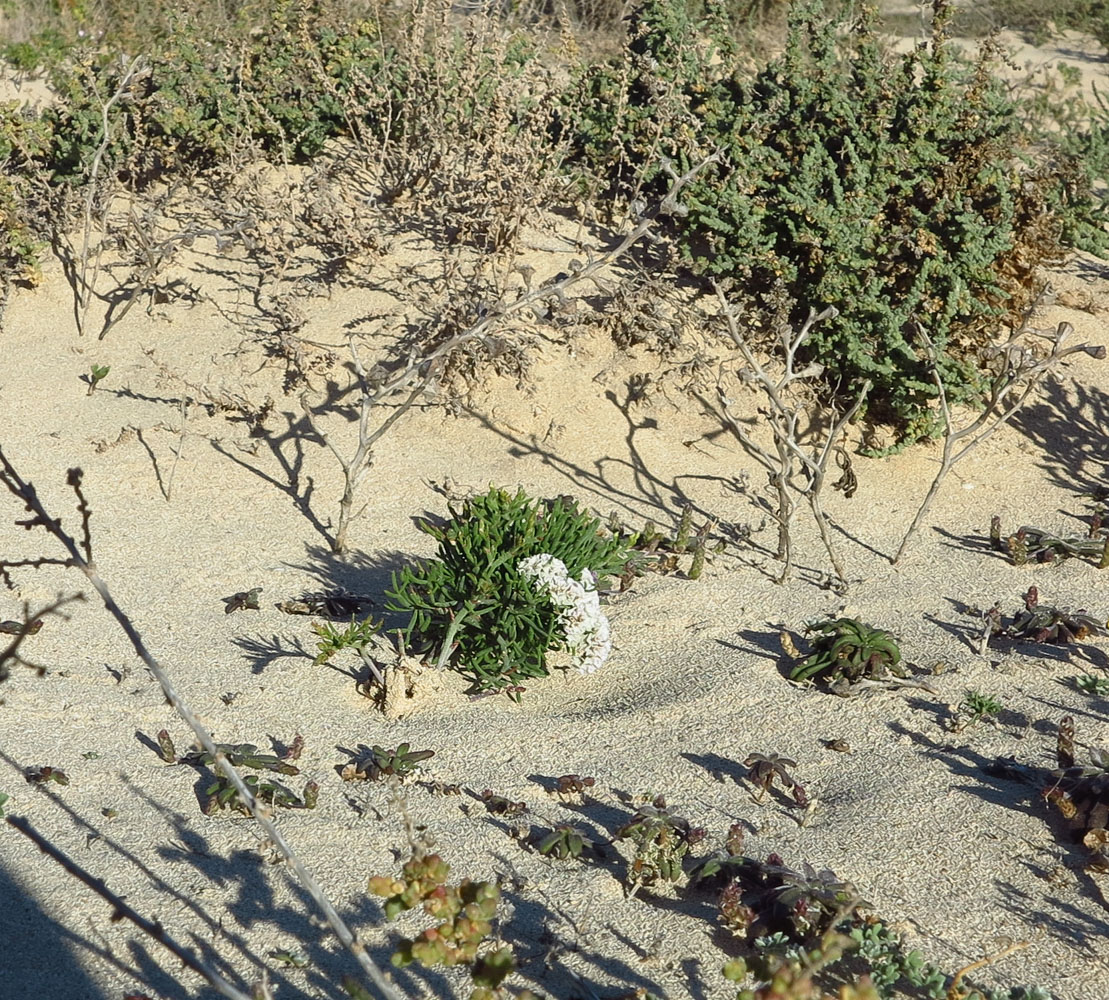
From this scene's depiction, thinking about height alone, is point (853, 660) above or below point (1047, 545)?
below

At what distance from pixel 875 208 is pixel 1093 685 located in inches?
119

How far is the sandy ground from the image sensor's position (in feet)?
9.68

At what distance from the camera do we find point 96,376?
6527 millimetres

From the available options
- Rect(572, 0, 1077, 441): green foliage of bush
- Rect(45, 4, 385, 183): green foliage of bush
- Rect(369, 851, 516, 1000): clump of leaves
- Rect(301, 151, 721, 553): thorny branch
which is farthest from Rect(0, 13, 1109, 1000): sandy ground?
Rect(45, 4, 385, 183): green foliage of bush

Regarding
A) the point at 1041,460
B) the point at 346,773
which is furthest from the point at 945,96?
the point at 346,773

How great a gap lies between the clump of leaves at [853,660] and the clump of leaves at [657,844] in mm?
1074

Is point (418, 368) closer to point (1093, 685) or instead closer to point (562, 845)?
point (562, 845)

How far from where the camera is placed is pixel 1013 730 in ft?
12.8

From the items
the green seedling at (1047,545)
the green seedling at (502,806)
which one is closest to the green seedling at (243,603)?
the green seedling at (502,806)

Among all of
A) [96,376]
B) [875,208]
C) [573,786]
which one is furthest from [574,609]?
[96,376]

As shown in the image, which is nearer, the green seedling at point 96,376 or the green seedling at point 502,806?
the green seedling at point 502,806

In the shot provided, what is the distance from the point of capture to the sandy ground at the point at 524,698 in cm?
295

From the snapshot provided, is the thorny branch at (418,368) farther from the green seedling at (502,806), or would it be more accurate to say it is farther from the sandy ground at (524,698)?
the green seedling at (502,806)

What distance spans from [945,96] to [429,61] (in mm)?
3416
